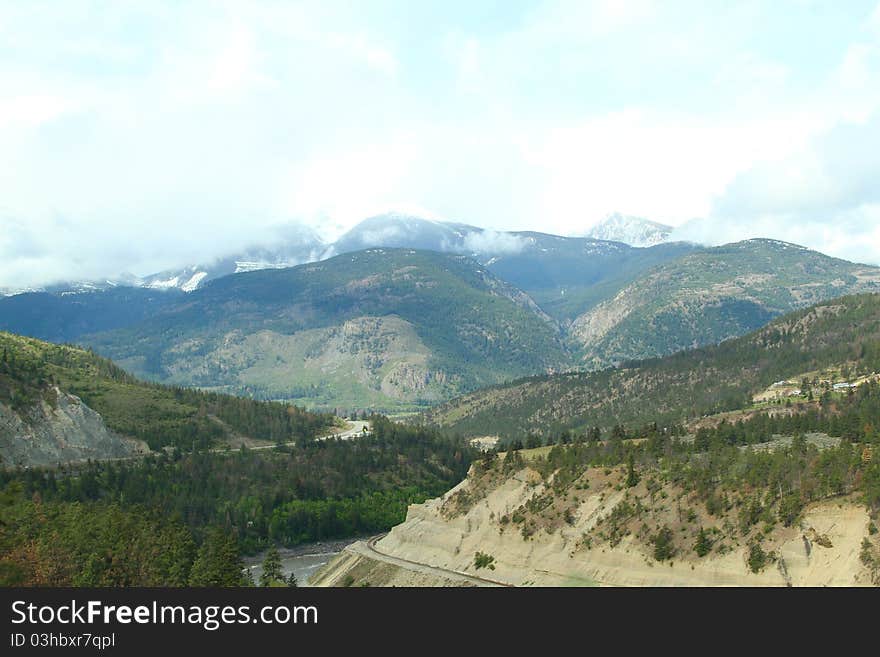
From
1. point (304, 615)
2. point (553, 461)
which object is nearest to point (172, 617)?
point (304, 615)

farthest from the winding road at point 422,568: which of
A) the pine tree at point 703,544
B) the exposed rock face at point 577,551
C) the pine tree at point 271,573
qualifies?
the pine tree at point 703,544

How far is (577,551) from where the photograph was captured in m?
142

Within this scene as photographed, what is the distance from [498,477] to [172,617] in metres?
117

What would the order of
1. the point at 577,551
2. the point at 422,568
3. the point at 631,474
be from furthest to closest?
1. the point at 422,568
2. the point at 631,474
3. the point at 577,551

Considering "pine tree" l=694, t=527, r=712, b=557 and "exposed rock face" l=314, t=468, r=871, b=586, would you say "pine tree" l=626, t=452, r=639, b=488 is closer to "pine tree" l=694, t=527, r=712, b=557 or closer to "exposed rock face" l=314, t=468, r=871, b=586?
"exposed rock face" l=314, t=468, r=871, b=586

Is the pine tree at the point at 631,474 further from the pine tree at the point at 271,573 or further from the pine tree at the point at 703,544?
the pine tree at the point at 271,573

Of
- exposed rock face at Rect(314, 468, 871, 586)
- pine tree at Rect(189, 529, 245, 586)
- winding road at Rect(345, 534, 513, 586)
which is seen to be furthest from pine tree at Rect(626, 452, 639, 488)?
pine tree at Rect(189, 529, 245, 586)

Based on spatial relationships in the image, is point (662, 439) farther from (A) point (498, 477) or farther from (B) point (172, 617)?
(B) point (172, 617)

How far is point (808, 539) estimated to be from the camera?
11612cm

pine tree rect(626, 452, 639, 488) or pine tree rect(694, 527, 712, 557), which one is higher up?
pine tree rect(626, 452, 639, 488)

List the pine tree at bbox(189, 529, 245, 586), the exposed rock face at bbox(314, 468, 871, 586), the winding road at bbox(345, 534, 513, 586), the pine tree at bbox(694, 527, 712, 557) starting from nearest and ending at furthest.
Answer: the exposed rock face at bbox(314, 468, 871, 586), the pine tree at bbox(694, 527, 712, 557), the pine tree at bbox(189, 529, 245, 586), the winding road at bbox(345, 534, 513, 586)

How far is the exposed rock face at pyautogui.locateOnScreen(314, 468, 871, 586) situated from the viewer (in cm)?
11381

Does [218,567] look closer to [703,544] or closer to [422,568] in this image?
[422,568]

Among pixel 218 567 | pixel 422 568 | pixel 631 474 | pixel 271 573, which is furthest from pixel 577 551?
pixel 271 573
